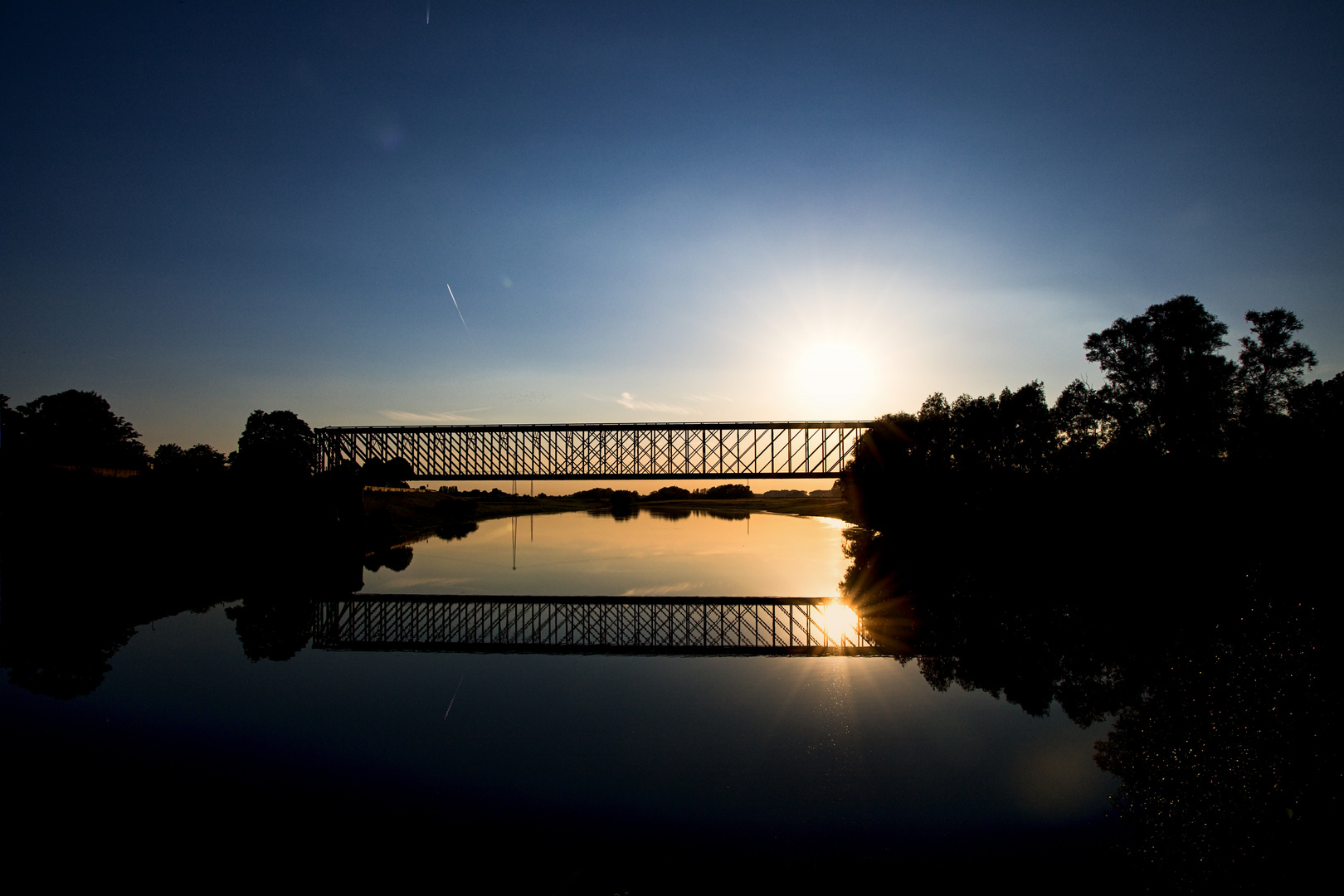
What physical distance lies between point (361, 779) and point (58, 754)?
6.72m

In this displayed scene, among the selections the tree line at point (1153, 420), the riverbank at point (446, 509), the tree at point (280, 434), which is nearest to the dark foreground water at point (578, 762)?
the tree line at point (1153, 420)

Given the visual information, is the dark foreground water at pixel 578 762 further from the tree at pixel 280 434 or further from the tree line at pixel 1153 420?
the tree at pixel 280 434

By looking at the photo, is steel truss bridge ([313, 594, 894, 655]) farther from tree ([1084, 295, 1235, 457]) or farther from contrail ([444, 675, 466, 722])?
tree ([1084, 295, 1235, 457])

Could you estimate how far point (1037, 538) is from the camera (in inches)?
2199

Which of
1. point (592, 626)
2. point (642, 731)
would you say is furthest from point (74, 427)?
point (642, 731)

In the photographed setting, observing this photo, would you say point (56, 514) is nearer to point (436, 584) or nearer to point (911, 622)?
point (436, 584)

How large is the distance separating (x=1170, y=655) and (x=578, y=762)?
1934 centimetres

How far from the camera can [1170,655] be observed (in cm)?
2133

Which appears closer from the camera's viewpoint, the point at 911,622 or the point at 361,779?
the point at 361,779

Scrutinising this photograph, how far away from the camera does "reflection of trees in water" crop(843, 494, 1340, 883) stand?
35.7ft

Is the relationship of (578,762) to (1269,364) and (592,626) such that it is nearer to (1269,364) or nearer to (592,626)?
(592,626)

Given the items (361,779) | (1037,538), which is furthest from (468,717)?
(1037,538)

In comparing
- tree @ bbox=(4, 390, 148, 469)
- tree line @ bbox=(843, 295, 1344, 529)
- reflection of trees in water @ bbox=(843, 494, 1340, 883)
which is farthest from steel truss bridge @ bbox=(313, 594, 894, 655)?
tree @ bbox=(4, 390, 148, 469)

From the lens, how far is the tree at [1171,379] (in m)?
51.0
